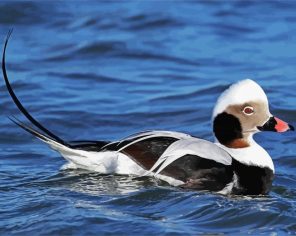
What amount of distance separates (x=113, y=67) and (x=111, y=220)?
475cm

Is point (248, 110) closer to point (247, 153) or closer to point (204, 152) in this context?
point (247, 153)

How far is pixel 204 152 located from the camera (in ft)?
21.0

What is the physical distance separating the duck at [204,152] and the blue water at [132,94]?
0.08 metres

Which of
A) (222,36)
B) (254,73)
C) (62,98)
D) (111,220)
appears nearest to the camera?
(111,220)

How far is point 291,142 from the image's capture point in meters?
8.04

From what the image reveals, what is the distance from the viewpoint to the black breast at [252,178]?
21.3 ft

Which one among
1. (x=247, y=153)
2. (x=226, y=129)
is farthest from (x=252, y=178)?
(x=226, y=129)

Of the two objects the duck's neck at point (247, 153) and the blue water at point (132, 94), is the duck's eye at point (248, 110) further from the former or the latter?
the blue water at point (132, 94)

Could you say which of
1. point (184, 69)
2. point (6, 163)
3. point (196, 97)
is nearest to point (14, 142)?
point (6, 163)

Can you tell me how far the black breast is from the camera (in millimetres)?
6500

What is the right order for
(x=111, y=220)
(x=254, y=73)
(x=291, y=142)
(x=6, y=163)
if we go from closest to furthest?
(x=111, y=220) → (x=6, y=163) → (x=291, y=142) → (x=254, y=73)

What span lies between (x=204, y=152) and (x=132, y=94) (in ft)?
10.4

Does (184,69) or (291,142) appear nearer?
(291,142)

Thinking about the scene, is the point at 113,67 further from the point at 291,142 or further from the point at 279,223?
the point at 279,223
